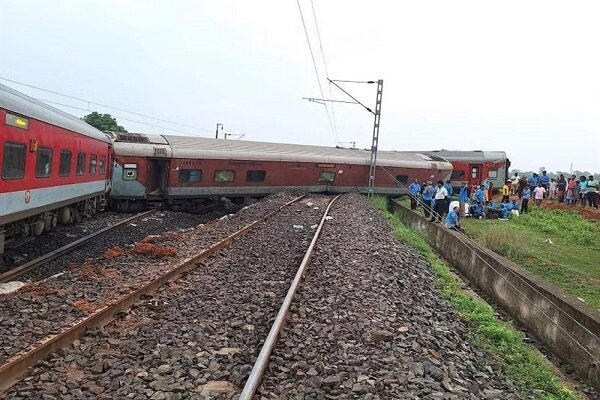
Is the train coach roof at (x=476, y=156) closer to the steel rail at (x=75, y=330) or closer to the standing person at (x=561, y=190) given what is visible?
the standing person at (x=561, y=190)

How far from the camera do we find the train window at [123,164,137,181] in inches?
760

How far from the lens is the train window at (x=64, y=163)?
11.7 meters

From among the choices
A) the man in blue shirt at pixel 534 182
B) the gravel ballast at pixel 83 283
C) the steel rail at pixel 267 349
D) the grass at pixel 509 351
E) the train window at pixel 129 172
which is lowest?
the grass at pixel 509 351

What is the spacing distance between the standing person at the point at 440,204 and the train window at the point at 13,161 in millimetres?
13357

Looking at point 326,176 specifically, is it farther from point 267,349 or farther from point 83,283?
point 267,349

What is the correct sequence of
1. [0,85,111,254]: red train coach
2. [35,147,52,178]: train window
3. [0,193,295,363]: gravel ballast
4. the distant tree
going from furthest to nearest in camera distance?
the distant tree, [35,147,52,178]: train window, [0,85,111,254]: red train coach, [0,193,295,363]: gravel ballast

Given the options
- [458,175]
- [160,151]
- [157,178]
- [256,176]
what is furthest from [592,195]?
[157,178]

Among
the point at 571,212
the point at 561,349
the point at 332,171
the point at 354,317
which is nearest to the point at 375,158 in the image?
the point at 332,171

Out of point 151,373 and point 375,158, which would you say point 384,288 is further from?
point 375,158

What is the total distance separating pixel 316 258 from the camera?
32.2 feet

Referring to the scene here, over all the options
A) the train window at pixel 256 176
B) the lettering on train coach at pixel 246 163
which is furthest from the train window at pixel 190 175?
the train window at pixel 256 176

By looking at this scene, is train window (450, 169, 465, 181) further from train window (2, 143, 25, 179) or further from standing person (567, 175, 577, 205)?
train window (2, 143, 25, 179)

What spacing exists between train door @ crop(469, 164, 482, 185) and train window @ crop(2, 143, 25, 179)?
31278mm

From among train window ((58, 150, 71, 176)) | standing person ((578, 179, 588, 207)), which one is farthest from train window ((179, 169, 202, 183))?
standing person ((578, 179, 588, 207))
